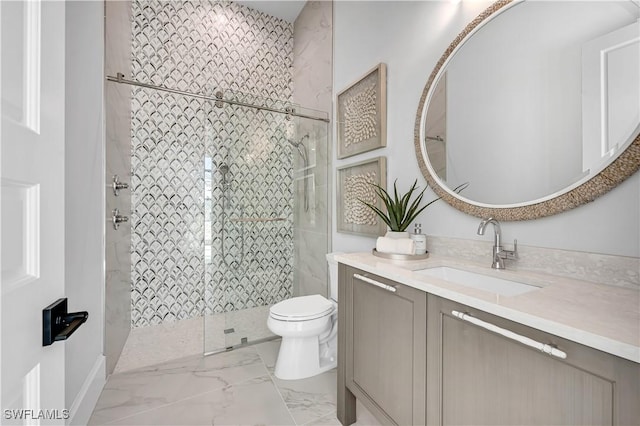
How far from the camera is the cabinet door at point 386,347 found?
104cm

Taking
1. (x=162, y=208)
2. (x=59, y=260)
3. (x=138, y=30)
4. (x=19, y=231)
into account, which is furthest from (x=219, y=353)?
(x=138, y=30)

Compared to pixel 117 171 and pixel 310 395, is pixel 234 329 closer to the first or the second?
pixel 310 395

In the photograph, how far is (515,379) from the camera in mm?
749

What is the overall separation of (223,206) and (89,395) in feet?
4.49

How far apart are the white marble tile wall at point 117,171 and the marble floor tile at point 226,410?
1.91ft

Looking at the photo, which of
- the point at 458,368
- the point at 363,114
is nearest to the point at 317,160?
the point at 363,114

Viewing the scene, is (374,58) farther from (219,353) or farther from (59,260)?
(219,353)

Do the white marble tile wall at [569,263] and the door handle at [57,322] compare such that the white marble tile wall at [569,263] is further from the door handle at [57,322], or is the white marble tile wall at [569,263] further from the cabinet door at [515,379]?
the door handle at [57,322]

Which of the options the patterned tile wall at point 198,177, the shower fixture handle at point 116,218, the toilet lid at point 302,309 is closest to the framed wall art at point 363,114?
the patterned tile wall at point 198,177

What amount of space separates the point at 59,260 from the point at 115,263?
5.29 feet

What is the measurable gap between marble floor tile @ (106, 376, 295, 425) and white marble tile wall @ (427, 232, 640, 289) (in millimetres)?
1249
